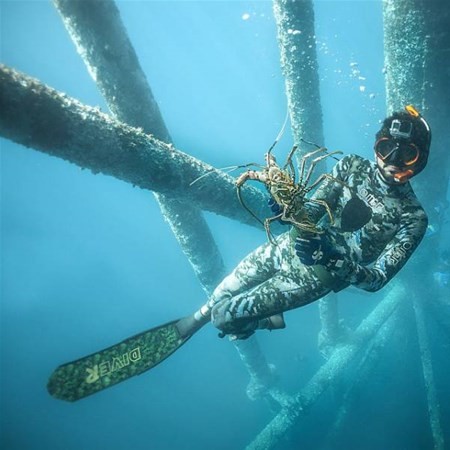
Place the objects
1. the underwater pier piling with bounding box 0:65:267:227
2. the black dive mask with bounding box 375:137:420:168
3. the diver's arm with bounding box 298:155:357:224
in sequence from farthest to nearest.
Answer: the diver's arm with bounding box 298:155:357:224
the black dive mask with bounding box 375:137:420:168
the underwater pier piling with bounding box 0:65:267:227

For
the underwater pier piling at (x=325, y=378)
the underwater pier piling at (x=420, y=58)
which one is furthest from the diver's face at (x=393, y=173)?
the underwater pier piling at (x=325, y=378)

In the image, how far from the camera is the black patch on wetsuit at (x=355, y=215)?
354 centimetres

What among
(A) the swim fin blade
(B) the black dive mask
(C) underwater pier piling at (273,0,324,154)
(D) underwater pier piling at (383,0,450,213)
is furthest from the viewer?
(C) underwater pier piling at (273,0,324,154)

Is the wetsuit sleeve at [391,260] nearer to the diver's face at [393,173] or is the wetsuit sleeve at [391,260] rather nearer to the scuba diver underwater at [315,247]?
the scuba diver underwater at [315,247]

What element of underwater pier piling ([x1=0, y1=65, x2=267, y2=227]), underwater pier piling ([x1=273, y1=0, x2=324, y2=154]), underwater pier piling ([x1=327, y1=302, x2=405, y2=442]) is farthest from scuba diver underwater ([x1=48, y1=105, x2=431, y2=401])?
underwater pier piling ([x1=327, y1=302, x2=405, y2=442])

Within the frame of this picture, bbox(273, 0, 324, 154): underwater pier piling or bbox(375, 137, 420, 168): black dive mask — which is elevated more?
bbox(273, 0, 324, 154): underwater pier piling

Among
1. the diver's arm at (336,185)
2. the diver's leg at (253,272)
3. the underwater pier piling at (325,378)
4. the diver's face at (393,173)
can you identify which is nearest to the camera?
the diver's face at (393,173)

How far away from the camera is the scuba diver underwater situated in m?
2.55

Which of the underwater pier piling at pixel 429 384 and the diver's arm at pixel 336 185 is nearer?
the diver's arm at pixel 336 185

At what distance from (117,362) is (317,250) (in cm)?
325

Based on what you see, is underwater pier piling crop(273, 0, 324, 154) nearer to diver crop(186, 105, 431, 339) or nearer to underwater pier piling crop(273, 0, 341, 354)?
underwater pier piling crop(273, 0, 341, 354)

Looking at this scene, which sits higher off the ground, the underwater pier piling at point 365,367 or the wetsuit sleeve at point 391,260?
the wetsuit sleeve at point 391,260

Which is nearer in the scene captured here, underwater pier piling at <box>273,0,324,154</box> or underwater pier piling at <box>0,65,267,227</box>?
underwater pier piling at <box>0,65,267,227</box>

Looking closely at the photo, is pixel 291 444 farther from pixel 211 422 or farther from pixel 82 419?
pixel 82 419
